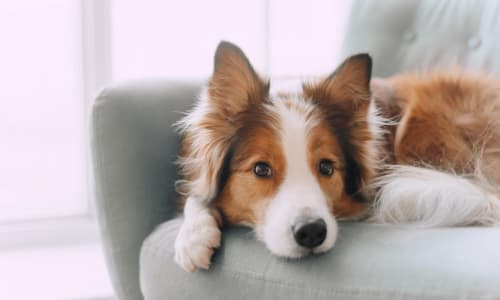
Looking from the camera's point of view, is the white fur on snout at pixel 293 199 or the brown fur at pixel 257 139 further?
the brown fur at pixel 257 139

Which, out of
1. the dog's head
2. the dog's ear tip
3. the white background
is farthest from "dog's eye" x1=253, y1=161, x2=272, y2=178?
the white background

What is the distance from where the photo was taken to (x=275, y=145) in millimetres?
1652

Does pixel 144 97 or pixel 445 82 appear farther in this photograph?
pixel 445 82

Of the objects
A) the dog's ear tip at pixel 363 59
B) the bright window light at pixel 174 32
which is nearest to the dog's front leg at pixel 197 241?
the dog's ear tip at pixel 363 59

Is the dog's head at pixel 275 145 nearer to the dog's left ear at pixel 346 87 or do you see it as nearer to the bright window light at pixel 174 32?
the dog's left ear at pixel 346 87

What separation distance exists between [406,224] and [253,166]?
43 cm

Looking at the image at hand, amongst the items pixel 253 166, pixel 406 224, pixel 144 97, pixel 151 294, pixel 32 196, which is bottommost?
pixel 32 196

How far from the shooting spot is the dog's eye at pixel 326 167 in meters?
1.69

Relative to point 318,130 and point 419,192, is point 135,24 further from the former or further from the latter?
point 419,192

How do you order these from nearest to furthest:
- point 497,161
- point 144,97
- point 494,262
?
point 494,262
point 497,161
point 144,97

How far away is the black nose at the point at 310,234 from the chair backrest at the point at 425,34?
A: 124 cm

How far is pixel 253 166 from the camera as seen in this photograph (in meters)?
1.67

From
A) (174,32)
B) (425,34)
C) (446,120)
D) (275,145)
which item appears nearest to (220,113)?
(275,145)

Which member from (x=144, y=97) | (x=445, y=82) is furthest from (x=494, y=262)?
(x=144, y=97)
